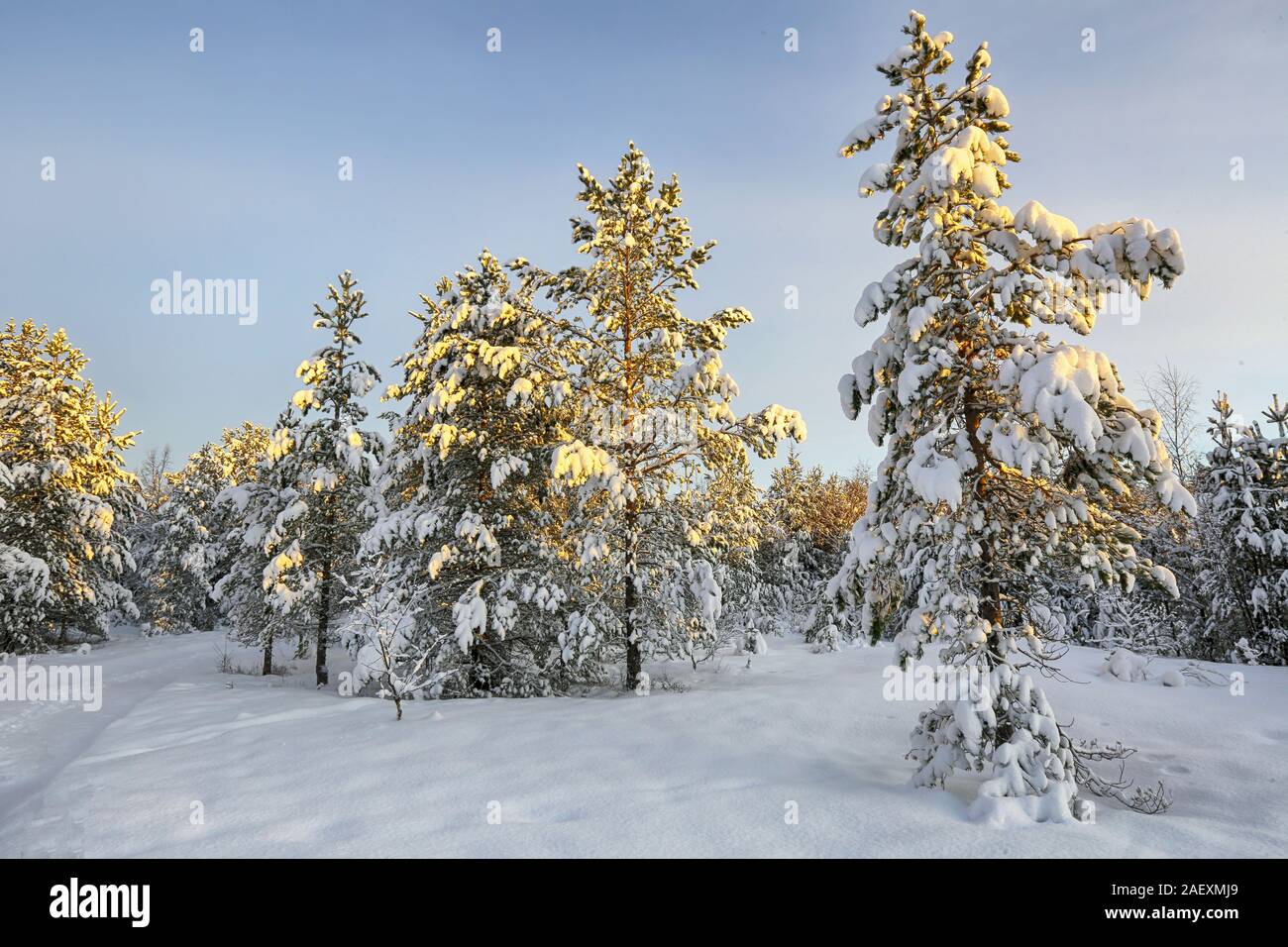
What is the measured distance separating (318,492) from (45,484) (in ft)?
33.8

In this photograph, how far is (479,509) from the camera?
1166 centimetres

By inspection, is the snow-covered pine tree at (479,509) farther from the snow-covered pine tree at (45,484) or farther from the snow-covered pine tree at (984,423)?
the snow-covered pine tree at (45,484)

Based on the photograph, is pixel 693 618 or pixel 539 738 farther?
pixel 693 618

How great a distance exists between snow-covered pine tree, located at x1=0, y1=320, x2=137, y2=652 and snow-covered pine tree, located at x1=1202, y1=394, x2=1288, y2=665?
30.4 m

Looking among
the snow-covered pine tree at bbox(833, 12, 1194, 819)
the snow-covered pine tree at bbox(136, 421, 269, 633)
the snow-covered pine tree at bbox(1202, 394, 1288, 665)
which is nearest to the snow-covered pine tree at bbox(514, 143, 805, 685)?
the snow-covered pine tree at bbox(833, 12, 1194, 819)

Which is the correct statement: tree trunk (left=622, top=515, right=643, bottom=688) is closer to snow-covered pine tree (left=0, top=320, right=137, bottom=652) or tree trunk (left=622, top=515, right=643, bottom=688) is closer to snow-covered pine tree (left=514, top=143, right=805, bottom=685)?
snow-covered pine tree (left=514, top=143, right=805, bottom=685)

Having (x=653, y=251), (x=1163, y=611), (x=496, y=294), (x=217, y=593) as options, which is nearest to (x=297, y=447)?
(x=217, y=593)

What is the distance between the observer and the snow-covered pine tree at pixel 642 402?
409 inches

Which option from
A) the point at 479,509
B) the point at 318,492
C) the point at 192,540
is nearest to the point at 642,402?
the point at 479,509

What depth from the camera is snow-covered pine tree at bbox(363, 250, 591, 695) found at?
1073 cm

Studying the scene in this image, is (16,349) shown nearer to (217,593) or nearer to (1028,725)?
(217,593)

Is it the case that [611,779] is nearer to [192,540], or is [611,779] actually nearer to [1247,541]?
[1247,541]
